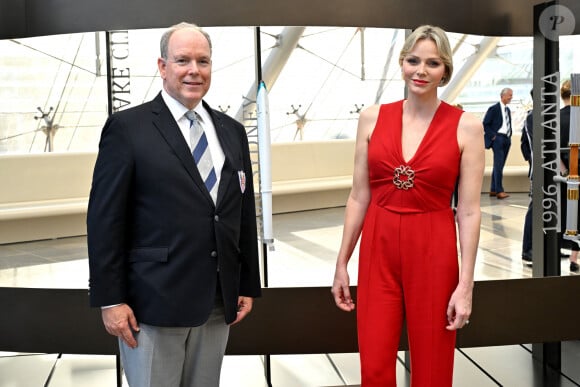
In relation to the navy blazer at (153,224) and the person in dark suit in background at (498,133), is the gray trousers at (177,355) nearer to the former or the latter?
the navy blazer at (153,224)

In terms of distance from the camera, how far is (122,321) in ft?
6.37

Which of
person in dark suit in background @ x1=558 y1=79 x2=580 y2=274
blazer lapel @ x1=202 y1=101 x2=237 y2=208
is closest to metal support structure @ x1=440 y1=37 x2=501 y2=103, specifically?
person in dark suit in background @ x1=558 y1=79 x2=580 y2=274

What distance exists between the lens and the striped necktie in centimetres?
199

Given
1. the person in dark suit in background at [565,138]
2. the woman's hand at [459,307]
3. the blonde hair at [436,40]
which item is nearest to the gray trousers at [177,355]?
the woman's hand at [459,307]

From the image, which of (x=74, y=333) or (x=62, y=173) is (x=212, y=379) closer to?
(x=74, y=333)

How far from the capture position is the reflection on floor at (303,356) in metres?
4.12

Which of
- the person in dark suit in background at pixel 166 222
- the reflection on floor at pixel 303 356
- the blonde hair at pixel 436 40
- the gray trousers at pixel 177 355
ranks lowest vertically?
the reflection on floor at pixel 303 356

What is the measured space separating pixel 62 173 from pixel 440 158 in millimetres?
5457

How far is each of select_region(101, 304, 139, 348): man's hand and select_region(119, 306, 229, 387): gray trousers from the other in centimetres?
4

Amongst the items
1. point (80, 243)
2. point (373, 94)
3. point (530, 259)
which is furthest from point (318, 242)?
point (373, 94)

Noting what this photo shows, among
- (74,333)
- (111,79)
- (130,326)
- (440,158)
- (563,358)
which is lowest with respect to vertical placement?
(563,358)

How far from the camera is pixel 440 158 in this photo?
214 cm

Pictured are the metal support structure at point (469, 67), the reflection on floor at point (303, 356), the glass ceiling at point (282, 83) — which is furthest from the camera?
the glass ceiling at point (282, 83)

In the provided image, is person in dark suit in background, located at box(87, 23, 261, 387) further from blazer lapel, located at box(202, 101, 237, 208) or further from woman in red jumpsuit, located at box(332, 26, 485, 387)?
woman in red jumpsuit, located at box(332, 26, 485, 387)
